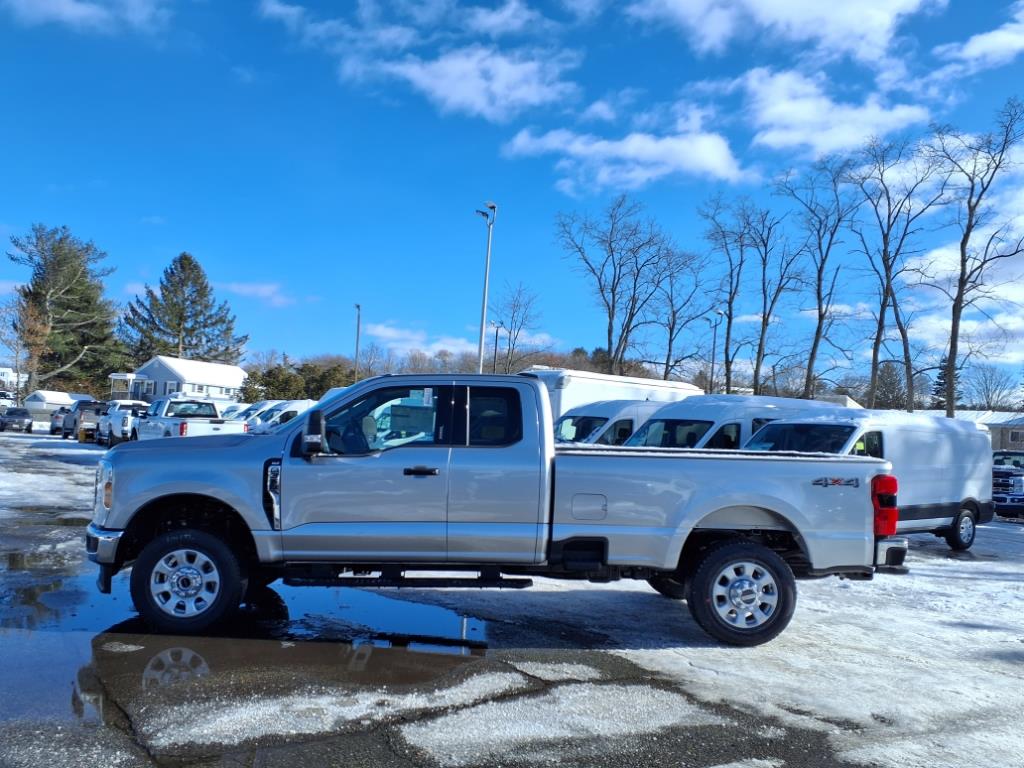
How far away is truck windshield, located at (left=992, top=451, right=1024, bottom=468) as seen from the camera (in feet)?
77.3

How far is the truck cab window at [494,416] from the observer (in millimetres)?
6254

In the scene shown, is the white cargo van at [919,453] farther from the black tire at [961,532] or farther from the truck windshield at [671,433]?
the truck windshield at [671,433]

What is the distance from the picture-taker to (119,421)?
27078mm

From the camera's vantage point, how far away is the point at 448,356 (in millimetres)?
85875

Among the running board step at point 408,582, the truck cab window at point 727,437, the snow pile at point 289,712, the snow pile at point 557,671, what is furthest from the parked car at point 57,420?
the snow pile at point 557,671

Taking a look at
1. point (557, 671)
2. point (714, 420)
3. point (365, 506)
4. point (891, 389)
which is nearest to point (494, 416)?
point (365, 506)

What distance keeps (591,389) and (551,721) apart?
1785 cm

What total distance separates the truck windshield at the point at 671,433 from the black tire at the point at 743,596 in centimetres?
999

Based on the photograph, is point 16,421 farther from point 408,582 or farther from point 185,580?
point 408,582

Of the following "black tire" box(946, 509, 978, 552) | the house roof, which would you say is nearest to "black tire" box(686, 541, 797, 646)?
"black tire" box(946, 509, 978, 552)

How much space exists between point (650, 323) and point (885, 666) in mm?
36461

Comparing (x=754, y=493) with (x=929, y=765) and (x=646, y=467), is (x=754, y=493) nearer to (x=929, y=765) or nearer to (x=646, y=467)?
(x=646, y=467)

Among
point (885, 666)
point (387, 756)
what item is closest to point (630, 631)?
point (885, 666)

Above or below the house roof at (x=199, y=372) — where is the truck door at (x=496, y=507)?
below
